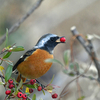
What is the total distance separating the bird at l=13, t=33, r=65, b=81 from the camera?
1.71 meters

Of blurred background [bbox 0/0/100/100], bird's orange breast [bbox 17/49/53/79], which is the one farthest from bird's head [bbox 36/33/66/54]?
blurred background [bbox 0/0/100/100]

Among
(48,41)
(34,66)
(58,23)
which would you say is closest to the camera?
(34,66)

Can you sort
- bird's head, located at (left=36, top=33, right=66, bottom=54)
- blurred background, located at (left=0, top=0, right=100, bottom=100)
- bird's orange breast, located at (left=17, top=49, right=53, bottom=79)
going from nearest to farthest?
bird's orange breast, located at (left=17, top=49, right=53, bottom=79) → bird's head, located at (left=36, top=33, right=66, bottom=54) → blurred background, located at (left=0, top=0, right=100, bottom=100)

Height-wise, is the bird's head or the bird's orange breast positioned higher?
the bird's head

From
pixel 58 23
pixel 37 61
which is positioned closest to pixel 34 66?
pixel 37 61

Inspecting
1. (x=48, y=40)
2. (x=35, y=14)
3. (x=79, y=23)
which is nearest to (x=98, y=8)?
(x=79, y=23)

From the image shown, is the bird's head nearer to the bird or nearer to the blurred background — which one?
the bird

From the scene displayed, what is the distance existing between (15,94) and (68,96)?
3.09 metres

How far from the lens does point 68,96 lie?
13.8 feet

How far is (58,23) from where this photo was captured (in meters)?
5.27

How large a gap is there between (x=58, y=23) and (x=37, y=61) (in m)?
3.68

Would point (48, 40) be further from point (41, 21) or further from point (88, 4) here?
point (88, 4)

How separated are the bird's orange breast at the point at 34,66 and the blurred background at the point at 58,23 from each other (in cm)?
165

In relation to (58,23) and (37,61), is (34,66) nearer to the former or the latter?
(37,61)
